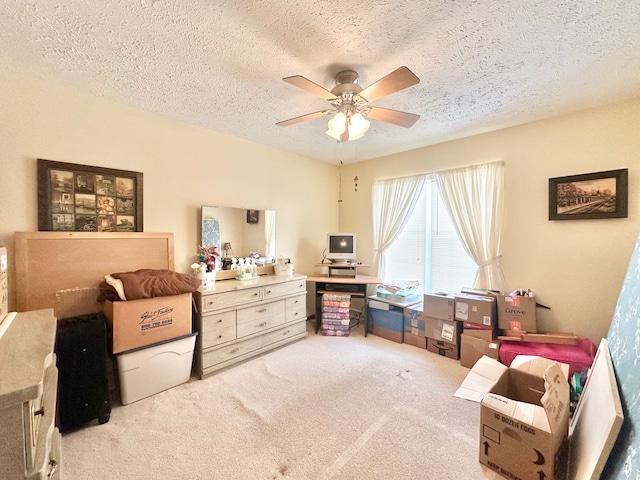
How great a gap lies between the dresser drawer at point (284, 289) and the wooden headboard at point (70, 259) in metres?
1.17

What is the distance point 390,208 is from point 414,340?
6.11 feet

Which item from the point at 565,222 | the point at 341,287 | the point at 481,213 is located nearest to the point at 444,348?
the point at 341,287

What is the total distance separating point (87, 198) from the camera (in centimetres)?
228

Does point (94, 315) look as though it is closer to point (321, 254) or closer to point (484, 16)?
point (321, 254)

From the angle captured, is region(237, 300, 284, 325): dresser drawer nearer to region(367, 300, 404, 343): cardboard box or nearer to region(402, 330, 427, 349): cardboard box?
region(367, 300, 404, 343): cardboard box

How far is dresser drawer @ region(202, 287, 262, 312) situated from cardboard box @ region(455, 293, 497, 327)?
2215 millimetres

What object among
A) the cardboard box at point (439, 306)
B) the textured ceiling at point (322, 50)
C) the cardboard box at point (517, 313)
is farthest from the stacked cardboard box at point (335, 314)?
the textured ceiling at point (322, 50)

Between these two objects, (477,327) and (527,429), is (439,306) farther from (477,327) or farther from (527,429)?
(527,429)

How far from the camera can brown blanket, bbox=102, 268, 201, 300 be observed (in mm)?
2102

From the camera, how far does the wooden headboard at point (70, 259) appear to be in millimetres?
1989

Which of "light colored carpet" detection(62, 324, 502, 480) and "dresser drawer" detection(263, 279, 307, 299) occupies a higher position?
"dresser drawer" detection(263, 279, 307, 299)

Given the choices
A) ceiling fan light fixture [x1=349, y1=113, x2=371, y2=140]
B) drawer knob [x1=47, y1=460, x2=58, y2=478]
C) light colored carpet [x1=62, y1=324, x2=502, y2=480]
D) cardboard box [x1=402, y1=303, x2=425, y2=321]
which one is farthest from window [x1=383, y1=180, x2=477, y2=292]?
drawer knob [x1=47, y1=460, x2=58, y2=478]

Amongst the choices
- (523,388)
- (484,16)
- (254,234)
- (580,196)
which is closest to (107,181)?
(254,234)

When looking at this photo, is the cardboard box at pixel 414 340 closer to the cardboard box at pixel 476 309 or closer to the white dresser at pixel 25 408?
the cardboard box at pixel 476 309
